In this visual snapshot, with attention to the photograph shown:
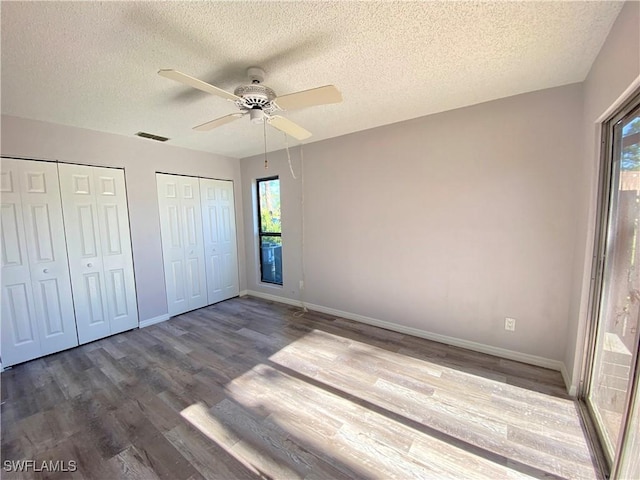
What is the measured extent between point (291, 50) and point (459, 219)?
212 cm

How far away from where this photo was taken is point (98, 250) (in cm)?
303

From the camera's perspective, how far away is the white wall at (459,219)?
7.22 feet

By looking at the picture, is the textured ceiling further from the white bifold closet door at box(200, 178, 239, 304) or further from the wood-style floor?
the wood-style floor

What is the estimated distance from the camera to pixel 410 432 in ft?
5.51

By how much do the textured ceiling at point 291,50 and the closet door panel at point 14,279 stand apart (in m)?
0.73

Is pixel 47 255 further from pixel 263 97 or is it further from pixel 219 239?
pixel 263 97

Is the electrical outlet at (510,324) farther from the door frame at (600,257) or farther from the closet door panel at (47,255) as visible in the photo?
the closet door panel at (47,255)

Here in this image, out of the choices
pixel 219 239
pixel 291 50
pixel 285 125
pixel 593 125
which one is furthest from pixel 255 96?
pixel 219 239

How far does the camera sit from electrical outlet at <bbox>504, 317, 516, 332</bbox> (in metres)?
2.43

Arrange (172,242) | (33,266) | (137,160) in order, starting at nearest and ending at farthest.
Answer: (33,266) < (137,160) < (172,242)

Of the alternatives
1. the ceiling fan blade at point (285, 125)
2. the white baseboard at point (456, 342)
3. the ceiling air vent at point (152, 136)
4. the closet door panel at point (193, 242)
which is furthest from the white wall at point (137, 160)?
the ceiling fan blade at point (285, 125)

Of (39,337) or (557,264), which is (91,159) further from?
(557,264)

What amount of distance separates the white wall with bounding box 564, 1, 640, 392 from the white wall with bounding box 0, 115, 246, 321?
4287 millimetres

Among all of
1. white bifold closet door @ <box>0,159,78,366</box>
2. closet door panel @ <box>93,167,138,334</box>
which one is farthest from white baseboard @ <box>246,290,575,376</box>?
white bifold closet door @ <box>0,159,78,366</box>
